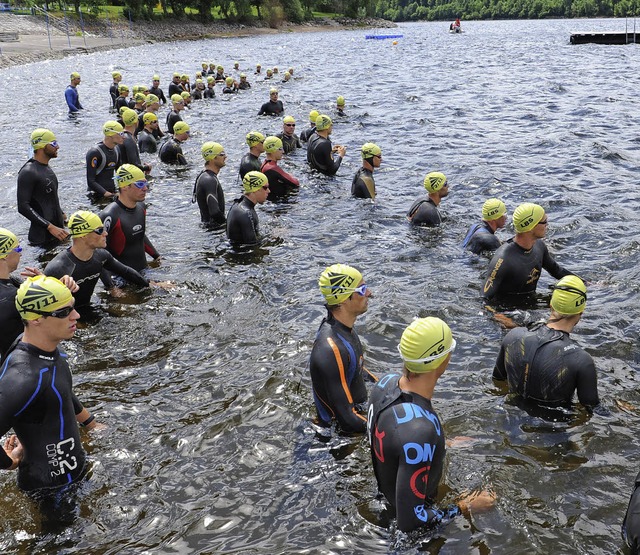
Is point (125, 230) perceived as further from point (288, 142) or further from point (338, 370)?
point (288, 142)

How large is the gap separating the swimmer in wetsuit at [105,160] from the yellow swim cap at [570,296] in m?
11.9

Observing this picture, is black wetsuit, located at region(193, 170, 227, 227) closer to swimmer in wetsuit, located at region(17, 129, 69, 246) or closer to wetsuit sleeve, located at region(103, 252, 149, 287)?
swimmer in wetsuit, located at region(17, 129, 69, 246)

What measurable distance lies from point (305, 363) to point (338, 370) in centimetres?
275

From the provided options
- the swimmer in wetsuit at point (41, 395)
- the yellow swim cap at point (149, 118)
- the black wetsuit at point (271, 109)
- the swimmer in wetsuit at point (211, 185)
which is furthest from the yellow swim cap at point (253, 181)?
the black wetsuit at point (271, 109)

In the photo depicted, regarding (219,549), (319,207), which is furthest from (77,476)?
(319,207)

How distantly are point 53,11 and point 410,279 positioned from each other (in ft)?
288

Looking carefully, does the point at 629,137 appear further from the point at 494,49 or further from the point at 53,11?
the point at 53,11

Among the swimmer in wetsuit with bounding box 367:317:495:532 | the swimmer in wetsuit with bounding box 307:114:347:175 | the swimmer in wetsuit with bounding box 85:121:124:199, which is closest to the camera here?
the swimmer in wetsuit with bounding box 367:317:495:532

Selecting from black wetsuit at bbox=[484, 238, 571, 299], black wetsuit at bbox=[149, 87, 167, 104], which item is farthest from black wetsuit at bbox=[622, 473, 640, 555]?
black wetsuit at bbox=[149, 87, 167, 104]

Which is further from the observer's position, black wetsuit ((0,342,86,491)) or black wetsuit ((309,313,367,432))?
black wetsuit ((309,313,367,432))

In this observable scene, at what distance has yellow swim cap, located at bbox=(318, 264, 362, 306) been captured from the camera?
5820 mm

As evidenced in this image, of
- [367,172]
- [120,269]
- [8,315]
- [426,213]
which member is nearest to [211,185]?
[120,269]

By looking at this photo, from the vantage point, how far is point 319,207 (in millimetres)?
15586

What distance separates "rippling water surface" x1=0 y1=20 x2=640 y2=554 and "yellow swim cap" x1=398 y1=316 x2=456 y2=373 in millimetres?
1815
